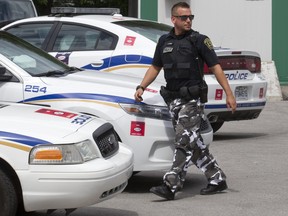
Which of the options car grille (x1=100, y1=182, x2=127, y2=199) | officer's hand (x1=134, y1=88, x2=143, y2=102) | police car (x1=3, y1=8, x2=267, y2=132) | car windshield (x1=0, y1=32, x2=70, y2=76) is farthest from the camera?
police car (x1=3, y1=8, x2=267, y2=132)

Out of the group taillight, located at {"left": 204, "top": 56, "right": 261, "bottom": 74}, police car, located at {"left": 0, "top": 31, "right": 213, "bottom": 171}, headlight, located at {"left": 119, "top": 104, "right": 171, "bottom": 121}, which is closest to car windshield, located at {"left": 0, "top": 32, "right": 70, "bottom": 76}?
police car, located at {"left": 0, "top": 31, "right": 213, "bottom": 171}

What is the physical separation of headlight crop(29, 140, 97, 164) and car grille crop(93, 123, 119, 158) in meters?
0.25

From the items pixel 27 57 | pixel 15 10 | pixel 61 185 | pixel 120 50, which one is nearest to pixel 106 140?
pixel 61 185

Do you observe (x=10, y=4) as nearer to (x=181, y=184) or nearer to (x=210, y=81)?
(x=210, y=81)

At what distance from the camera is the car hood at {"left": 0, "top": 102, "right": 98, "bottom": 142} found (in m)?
6.34

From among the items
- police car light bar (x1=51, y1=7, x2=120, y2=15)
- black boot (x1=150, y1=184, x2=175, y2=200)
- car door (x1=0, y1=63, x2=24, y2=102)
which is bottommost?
black boot (x1=150, y1=184, x2=175, y2=200)

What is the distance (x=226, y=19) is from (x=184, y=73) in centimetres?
1095

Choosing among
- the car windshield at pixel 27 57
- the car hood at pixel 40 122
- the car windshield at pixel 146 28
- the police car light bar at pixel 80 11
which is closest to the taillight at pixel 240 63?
the car windshield at pixel 146 28

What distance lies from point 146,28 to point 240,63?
129cm

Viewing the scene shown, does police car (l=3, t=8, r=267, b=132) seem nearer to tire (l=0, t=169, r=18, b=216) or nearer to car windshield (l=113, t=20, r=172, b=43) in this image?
car windshield (l=113, t=20, r=172, b=43)

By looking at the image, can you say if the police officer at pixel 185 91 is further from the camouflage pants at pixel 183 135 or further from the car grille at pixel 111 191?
the car grille at pixel 111 191

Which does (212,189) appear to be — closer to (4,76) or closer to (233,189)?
(233,189)

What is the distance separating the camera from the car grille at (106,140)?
6.60 m

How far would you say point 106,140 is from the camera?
679 cm
